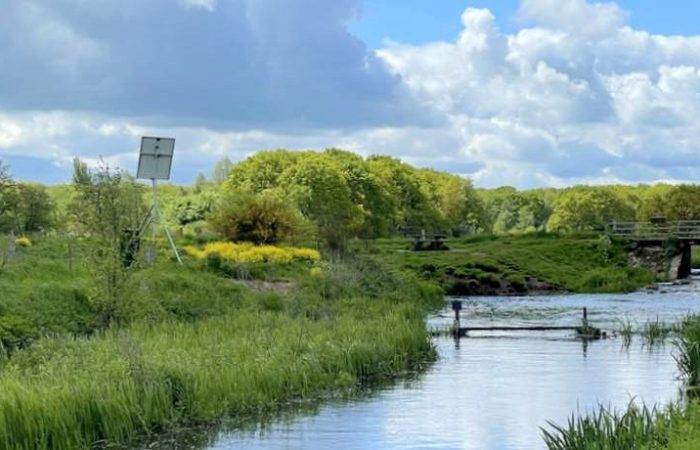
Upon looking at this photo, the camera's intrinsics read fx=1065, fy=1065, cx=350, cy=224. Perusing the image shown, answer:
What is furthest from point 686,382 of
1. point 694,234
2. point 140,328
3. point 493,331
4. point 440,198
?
point 440,198

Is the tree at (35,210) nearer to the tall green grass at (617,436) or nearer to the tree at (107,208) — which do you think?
the tree at (107,208)

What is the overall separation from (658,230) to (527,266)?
553 inches

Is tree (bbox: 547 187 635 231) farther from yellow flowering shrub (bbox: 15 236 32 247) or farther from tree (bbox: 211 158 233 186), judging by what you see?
yellow flowering shrub (bbox: 15 236 32 247)

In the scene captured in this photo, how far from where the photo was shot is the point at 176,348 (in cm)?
2220

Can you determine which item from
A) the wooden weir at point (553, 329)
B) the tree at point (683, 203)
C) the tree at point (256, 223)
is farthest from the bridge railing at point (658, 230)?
the wooden weir at point (553, 329)

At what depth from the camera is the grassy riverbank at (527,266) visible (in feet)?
233

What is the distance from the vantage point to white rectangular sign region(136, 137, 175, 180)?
45.3 meters

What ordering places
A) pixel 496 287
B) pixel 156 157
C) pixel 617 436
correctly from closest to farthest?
1. pixel 617 436
2. pixel 156 157
3. pixel 496 287

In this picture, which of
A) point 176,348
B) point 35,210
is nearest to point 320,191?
point 35,210

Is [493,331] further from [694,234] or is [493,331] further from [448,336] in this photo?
[694,234]

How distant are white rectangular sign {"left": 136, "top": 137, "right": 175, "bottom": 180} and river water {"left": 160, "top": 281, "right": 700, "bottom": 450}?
13523 mm

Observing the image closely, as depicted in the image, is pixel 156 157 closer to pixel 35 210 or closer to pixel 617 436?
pixel 617 436

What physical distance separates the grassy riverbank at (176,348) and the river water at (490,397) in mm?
931

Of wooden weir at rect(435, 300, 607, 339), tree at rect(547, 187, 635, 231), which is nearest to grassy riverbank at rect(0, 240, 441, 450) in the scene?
wooden weir at rect(435, 300, 607, 339)
